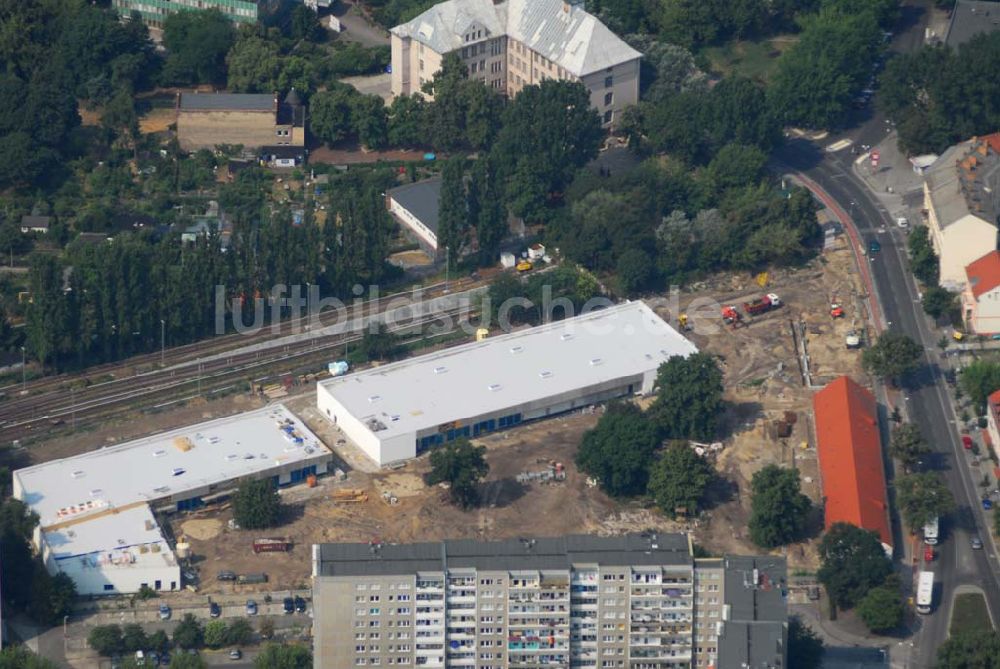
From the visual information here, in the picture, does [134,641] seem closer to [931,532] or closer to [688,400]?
[688,400]

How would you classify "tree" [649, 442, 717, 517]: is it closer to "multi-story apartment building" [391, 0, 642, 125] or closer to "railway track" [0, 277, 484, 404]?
"railway track" [0, 277, 484, 404]

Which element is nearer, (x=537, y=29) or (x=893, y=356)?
(x=893, y=356)

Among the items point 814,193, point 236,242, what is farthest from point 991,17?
point 236,242

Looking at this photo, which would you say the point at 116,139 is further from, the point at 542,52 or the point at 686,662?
the point at 686,662

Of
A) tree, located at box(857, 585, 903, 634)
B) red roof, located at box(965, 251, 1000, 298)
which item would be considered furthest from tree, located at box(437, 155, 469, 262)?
tree, located at box(857, 585, 903, 634)

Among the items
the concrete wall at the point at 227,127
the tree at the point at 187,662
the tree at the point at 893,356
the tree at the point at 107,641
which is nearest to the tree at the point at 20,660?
the tree at the point at 107,641

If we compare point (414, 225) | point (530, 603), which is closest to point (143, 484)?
point (530, 603)

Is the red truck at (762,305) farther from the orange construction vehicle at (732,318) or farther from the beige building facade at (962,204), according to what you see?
the beige building facade at (962,204)
